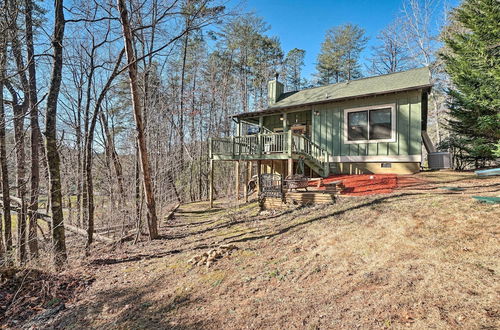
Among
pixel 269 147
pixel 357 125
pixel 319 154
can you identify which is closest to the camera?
pixel 269 147

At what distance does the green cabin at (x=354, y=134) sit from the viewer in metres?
9.55

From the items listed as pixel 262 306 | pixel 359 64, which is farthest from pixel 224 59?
pixel 262 306

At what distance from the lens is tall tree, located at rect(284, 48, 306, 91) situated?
949 inches

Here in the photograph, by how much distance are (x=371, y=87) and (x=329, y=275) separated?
32.5ft

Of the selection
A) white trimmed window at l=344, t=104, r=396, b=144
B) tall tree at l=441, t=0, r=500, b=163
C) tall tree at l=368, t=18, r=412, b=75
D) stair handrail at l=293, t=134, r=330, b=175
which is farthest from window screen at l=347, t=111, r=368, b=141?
tall tree at l=368, t=18, r=412, b=75

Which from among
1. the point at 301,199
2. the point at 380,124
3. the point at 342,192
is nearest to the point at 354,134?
the point at 380,124

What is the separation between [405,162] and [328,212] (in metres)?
5.24

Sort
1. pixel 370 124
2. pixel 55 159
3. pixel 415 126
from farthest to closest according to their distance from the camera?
1. pixel 370 124
2. pixel 415 126
3. pixel 55 159

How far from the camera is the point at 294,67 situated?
24.9 meters

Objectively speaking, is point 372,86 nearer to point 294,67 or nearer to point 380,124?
point 380,124

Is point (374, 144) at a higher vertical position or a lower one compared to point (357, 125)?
lower

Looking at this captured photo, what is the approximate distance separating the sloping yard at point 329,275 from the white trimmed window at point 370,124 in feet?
12.6

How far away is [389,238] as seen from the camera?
4.34 m

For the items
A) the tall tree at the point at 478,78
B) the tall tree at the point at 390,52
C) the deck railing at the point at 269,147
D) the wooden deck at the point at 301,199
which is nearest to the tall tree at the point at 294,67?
the tall tree at the point at 390,52
